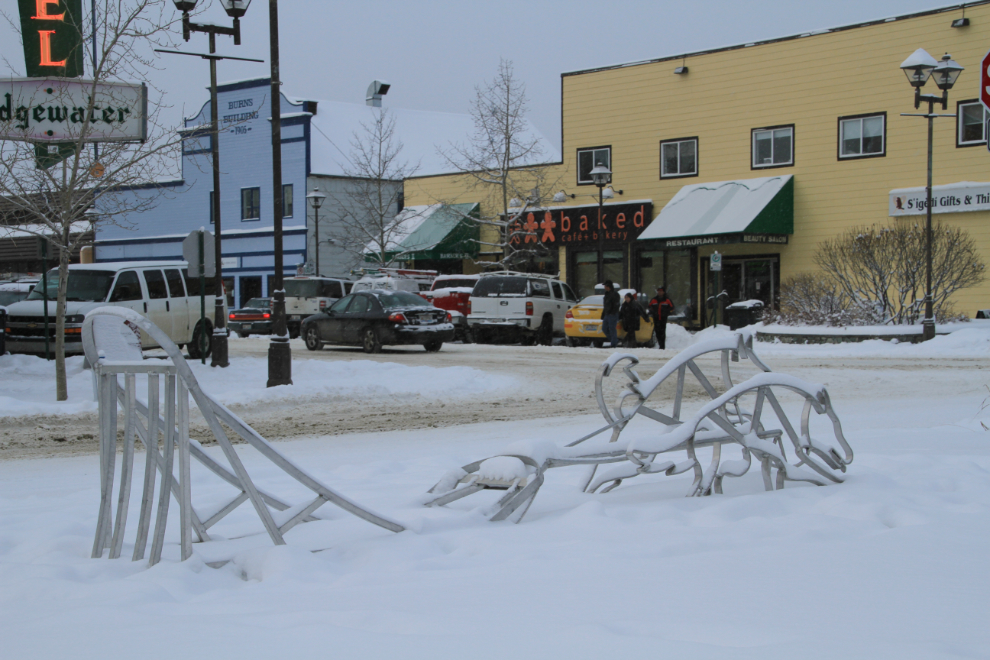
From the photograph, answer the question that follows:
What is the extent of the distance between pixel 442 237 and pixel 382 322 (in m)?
17.1

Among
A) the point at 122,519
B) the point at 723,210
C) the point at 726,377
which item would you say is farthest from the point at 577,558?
the point at 723,210

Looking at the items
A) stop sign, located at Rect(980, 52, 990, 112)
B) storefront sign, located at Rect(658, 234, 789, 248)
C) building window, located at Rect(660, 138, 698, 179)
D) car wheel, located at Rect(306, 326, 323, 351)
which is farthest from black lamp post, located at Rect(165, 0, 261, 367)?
building window, located at Rect(660, 138, 698, 179)

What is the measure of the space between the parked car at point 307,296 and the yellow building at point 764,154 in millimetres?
8431

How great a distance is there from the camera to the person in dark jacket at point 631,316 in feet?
77.0

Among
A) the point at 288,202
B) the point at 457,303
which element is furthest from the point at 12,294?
the point at 288,202

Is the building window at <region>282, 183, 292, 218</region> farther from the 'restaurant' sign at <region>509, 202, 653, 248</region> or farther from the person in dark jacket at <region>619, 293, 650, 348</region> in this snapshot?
the person in dark jacket at <region>619, 293, 650, 348</region>

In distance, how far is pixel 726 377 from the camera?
227 inches

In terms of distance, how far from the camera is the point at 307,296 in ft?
98.0

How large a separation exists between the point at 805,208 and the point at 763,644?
28.4 m

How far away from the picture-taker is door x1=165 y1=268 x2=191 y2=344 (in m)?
19.1

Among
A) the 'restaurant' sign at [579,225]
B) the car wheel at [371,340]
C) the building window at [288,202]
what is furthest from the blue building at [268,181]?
the car wheel at [371,340]

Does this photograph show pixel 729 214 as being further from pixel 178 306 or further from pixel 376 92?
pixel 376 92

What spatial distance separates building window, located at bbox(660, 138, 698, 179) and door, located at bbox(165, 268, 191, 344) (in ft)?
60.1

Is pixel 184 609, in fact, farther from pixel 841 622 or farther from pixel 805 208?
pixel 805 208
